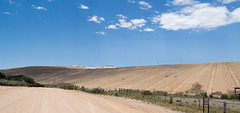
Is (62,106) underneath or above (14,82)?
underneath

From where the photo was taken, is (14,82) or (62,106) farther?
(14,82)

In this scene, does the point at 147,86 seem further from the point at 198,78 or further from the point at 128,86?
the point at 198,78

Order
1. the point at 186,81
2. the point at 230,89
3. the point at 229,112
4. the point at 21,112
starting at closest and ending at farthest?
the point at 21,112
the point at 229,112
the point at 230,89
the point at 186,81

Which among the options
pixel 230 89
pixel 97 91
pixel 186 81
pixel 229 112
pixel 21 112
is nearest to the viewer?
pixel 21 112

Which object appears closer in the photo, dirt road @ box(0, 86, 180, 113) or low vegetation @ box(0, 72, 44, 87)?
dirt road @ box(0, 86, 180, 113)

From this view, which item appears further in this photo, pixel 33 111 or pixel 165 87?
pixel 165 87

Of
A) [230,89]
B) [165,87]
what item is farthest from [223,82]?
[165,87]

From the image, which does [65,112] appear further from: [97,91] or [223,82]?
[223,82]

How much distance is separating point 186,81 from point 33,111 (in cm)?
5315

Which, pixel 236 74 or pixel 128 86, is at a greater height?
pixel 236 74

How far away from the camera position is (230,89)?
48531 millimetres

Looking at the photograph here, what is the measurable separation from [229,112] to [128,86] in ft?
145

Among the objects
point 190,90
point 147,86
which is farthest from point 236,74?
point 147,86

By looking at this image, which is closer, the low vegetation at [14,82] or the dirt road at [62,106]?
the dirt road at [62,106]
